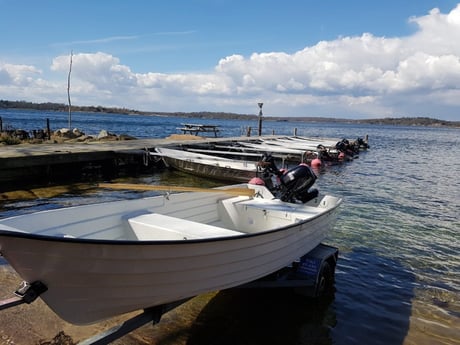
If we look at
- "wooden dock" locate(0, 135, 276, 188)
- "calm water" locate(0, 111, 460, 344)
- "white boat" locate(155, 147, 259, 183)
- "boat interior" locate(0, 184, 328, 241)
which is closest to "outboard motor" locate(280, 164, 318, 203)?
"boat interior" locate(0, 184, 328, 241)

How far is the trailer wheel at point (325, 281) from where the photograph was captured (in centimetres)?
602

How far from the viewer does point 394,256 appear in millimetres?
8508

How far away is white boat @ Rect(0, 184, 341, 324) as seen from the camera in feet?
11.1

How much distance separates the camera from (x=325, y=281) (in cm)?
646

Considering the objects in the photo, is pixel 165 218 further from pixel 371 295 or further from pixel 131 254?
pixel 371 295

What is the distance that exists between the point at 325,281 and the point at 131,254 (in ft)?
13.3

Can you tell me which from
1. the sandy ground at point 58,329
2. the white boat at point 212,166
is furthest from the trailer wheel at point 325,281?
the white boat at point 212,166

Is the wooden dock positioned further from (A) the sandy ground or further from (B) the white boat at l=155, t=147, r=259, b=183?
(A) the sandy ground

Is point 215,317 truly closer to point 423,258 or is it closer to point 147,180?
point 423,258

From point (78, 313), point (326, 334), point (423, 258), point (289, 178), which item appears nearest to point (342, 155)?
point (423, 258)

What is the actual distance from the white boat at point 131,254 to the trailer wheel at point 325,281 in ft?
1.69

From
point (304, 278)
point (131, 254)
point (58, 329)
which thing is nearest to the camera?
point (131, 254)

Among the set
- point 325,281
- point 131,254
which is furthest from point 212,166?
point 131,254

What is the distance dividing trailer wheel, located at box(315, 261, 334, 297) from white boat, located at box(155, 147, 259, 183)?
8494 mm
